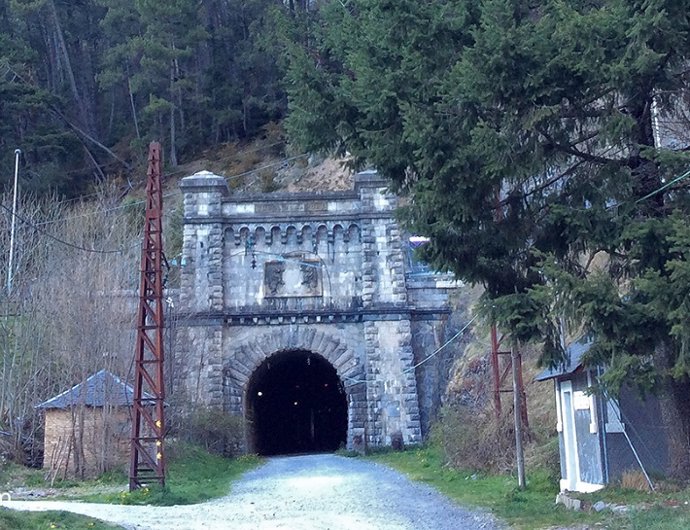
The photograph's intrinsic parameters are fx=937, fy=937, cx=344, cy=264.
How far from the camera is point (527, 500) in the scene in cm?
1559

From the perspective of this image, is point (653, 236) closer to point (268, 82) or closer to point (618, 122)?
point (618, 122)

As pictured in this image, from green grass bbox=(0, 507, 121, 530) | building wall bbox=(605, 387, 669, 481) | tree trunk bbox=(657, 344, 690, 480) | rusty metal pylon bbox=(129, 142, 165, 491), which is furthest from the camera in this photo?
rusty metal pylon bbox=(129, 142, 165, 491)

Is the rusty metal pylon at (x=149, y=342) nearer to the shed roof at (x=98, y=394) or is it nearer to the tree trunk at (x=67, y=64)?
the shed roof at (x=98, y=394)

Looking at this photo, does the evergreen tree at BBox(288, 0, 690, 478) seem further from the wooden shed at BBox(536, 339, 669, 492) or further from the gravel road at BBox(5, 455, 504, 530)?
the gravel road at BBox(5, 455, 504, 530)

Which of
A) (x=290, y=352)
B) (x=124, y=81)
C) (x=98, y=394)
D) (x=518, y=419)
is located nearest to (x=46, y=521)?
(x=518, y=419)

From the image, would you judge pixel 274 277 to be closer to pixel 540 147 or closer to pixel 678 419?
pixel 540 147

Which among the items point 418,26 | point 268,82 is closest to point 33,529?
point 418,26

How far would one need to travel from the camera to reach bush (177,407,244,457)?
98.5 ft

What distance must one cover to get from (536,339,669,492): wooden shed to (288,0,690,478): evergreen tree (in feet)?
3.66

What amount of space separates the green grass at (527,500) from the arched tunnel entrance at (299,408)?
1356 centimetres

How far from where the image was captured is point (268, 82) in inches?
2074

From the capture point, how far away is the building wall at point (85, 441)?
2403 centimetres

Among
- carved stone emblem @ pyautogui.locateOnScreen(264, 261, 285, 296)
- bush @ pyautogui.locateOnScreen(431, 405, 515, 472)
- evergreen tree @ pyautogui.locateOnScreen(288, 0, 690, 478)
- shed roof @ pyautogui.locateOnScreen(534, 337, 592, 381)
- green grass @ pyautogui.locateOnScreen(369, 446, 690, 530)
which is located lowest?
green grass @ pyautogui.locateOnScreen(369, 446, 690, 530)

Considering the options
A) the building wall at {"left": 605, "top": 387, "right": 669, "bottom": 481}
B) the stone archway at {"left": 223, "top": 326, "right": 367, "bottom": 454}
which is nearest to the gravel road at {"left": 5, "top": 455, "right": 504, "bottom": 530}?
the building wall at {"left": 605, "top": 387, "right": 669, "bottom": 481}
